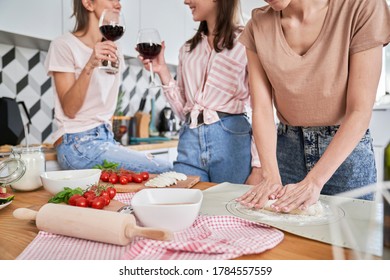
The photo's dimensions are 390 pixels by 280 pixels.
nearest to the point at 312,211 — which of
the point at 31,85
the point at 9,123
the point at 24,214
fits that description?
the point at 24,214

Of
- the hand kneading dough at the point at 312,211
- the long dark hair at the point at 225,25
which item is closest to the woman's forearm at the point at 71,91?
the long dark hair at the point at 225,25

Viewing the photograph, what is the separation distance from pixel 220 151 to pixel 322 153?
12.9 inches

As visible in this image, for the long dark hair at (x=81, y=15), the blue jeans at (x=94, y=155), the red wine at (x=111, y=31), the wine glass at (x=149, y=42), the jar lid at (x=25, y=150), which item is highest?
the long dark hair at (x=81, y=15)

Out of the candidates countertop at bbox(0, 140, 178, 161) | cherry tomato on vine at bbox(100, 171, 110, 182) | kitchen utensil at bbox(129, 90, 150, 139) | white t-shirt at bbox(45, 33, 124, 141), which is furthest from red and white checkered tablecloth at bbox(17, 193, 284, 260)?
kitchen utensil at bbox(129, 90, 150, 139)

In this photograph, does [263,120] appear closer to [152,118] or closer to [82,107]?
[82,107]

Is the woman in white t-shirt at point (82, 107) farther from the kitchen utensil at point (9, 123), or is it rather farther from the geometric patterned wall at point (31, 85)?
the geometric patterned wall at point (31, 85)

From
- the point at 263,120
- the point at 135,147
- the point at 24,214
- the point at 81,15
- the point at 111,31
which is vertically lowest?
the point at 135,147

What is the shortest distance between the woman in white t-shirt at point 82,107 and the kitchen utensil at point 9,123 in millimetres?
509

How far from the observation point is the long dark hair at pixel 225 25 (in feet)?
3.74

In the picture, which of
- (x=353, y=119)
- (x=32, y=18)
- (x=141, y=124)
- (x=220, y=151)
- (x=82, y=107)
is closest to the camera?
(x=353, y=119)

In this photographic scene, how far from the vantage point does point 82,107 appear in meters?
1.32

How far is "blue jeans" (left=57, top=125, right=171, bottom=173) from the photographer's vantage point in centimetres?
126

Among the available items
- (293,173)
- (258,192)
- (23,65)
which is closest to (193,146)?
(293,173)

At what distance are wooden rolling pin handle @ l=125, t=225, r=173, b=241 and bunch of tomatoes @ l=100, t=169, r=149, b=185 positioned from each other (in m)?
0.40
